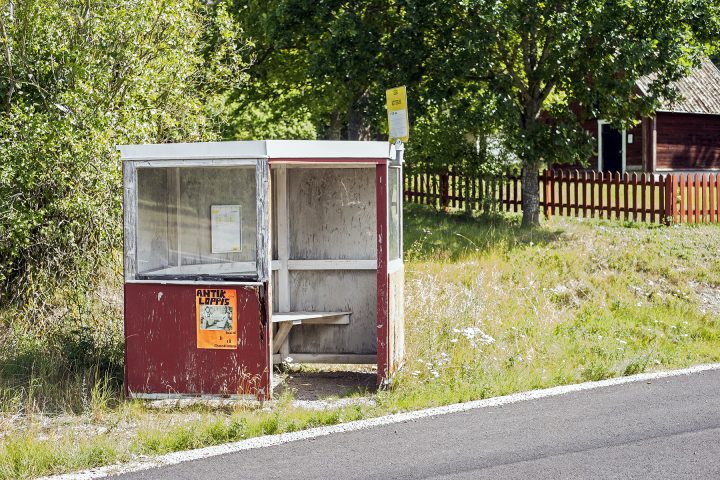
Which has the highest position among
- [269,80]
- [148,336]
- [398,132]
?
[269,80]

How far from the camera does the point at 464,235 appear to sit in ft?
53.8

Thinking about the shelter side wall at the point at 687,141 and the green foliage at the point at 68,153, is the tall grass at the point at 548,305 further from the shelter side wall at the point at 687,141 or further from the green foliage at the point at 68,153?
the shelter side wall at the point at 687,141

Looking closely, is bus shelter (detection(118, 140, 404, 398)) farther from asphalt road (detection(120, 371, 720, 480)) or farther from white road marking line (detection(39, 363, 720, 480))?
asphalt road (detection(120, 371, 720, 480))

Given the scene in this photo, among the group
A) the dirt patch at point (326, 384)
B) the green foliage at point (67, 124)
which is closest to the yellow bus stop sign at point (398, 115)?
the dirt patch at point (326, 384)

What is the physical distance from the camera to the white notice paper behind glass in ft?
28.2

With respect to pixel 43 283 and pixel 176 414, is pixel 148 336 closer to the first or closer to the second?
pixel 176 414

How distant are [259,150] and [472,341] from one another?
323 cm

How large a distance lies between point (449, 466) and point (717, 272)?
30.4ft

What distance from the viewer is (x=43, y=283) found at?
10.6 metres

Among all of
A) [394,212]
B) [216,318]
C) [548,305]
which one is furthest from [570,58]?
[216,318]

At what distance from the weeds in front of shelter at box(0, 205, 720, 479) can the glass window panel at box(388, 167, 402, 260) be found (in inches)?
42.6

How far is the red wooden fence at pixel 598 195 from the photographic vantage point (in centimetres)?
1731

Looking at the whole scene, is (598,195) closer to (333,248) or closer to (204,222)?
(333,248)

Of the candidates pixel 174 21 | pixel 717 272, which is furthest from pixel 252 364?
pixel 717 272
